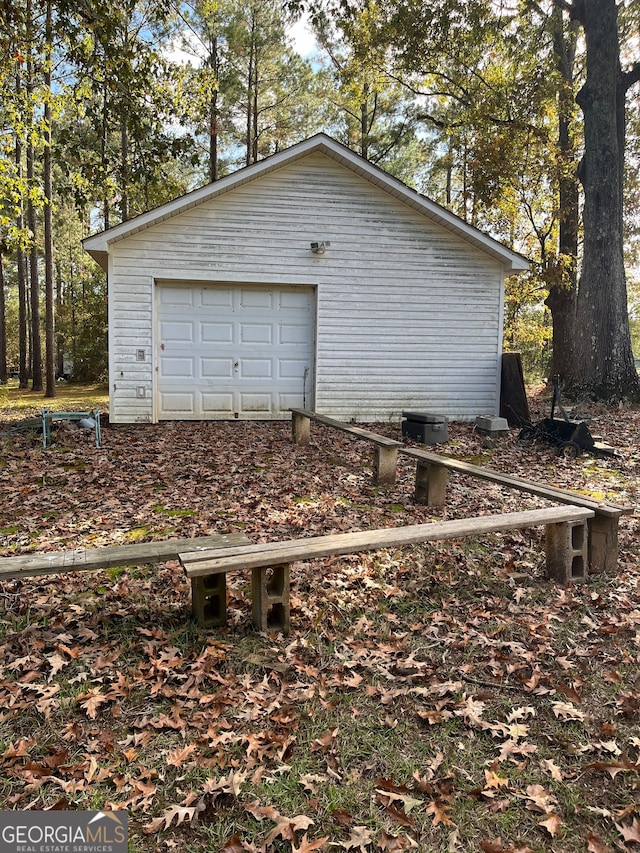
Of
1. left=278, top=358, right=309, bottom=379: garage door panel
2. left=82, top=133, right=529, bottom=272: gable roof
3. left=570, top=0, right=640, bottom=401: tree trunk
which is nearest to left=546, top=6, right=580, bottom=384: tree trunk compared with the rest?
left=570, top=0, right=640, bottom=401: tree trunk

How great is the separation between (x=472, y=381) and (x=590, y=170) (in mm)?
5675

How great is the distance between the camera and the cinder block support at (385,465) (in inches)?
269

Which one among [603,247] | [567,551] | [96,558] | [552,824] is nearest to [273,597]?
[96,558]

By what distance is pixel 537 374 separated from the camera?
24781 mm

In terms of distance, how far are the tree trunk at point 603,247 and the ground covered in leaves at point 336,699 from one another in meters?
8.27

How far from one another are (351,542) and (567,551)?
5.82ft

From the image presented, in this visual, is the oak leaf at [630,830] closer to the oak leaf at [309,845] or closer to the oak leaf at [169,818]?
the oak leaf at [309,845]

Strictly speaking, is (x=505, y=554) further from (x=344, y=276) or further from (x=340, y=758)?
(x=344, y=276)

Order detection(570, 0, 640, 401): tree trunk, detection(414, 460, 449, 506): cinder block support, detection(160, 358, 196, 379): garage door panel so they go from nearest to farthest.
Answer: detection(414, 460, 449, 506): cinder block support → detection(160, 358, 196, 379): garage door panel → detection(570, 0, 640, 401): tree trunk

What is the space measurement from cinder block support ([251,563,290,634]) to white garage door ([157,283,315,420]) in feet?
26.5

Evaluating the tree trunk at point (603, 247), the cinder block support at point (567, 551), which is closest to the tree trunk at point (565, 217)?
the tree trunk at point (603, 247)

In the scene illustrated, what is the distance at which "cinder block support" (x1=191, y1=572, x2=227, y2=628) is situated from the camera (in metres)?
3.46

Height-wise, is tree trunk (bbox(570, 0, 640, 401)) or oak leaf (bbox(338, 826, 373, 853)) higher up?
tree trunk (bbox(570, 0, 640, 401))

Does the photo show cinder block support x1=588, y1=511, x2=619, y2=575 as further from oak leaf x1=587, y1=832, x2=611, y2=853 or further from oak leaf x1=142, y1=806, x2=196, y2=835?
oak leaf x1=142, y1=806, x2=196, y2=835
